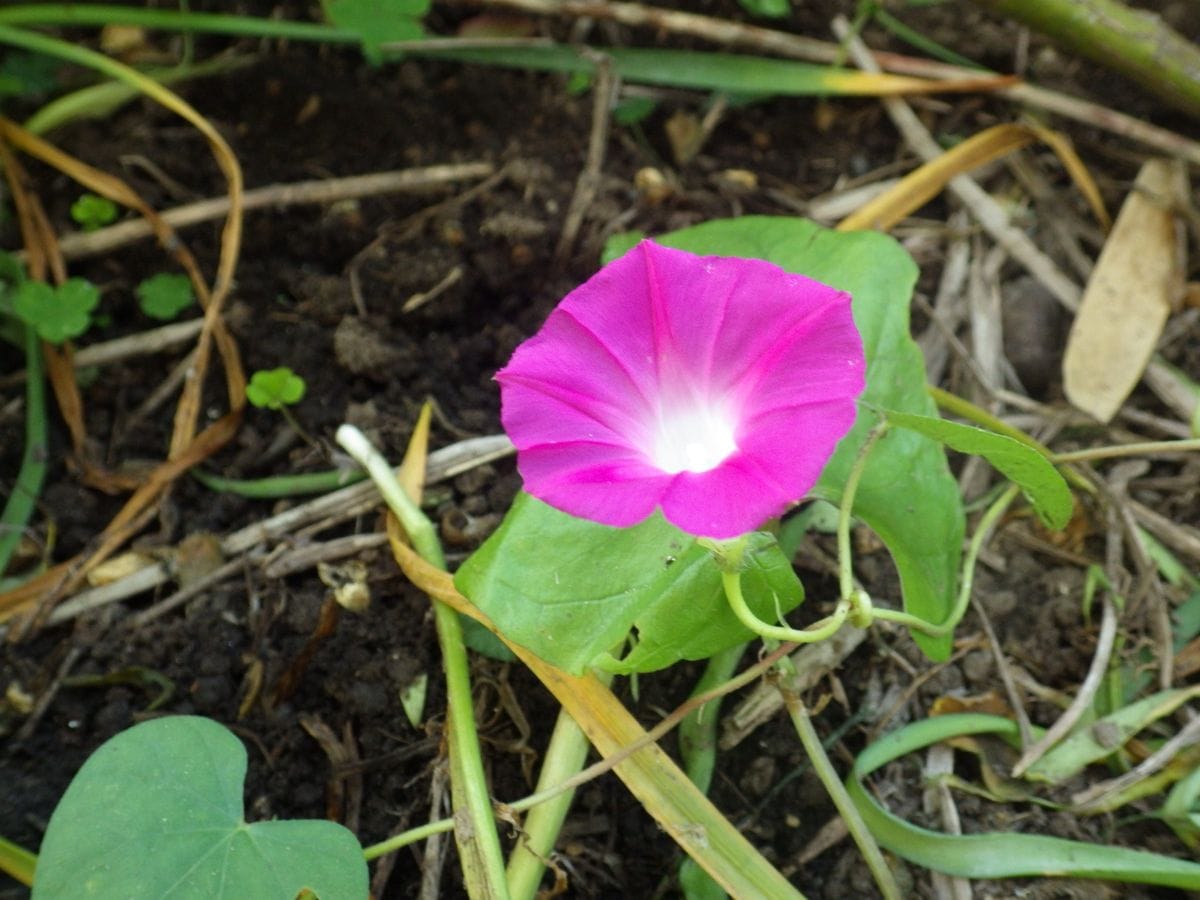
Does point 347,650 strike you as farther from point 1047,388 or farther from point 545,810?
point 1047,388

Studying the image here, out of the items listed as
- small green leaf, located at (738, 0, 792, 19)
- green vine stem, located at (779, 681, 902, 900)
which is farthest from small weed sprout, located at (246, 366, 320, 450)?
small green leaf, located at (738, 0, 792, 19)

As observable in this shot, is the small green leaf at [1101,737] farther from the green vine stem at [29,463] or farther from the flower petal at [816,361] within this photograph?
the green vine stem at [29,463]

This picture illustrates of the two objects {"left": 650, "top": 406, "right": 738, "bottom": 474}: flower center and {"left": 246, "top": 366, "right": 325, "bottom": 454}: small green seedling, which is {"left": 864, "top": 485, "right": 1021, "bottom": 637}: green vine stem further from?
{"left": 246, "top": 366, "right": 325, "bottom": 454}: small green seedling

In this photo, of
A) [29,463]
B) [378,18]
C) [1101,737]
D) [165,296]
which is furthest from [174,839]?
[378,18]

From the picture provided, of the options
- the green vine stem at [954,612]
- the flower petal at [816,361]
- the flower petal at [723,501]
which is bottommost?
the green vine stem at [954,612]

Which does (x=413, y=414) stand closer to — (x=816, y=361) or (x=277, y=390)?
(x=277, y=390)

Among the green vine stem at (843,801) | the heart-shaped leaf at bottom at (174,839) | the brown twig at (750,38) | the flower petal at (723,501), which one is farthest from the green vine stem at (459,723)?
the brown twig at (750,38)
